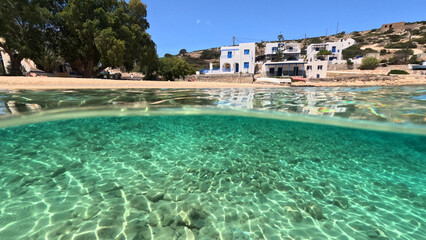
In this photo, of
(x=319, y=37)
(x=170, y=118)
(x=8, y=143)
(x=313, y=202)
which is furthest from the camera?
(x=319, y=37)

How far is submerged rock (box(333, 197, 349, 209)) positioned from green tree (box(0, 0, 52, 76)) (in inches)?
1100

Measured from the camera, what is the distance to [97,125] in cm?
730

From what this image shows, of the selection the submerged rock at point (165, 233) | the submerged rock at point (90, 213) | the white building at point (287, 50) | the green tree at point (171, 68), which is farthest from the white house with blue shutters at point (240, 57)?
the submerged rock at point (165, 233)

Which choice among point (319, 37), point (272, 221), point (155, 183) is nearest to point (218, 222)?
point (272, 221)

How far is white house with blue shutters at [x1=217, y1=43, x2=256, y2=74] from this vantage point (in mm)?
41531

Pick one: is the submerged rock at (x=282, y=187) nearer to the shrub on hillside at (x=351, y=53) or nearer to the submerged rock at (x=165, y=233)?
the submerged rock at (x=165, y=233)

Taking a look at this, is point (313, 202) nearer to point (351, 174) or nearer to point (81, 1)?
point (351, 174)

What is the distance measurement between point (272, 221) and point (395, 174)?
3.72 meters

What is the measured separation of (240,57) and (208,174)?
4100 centimetres

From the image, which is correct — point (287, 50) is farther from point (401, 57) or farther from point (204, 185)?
point (204, 185)

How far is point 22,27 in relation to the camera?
70.5 feet

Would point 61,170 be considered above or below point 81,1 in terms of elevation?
below

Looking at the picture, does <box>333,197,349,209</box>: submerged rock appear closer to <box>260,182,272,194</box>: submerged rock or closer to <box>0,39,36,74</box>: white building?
<box>260,182,272,194</box>: submerged rock

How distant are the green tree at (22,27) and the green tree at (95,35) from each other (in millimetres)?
2024
